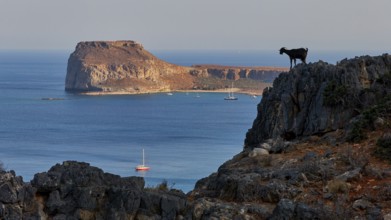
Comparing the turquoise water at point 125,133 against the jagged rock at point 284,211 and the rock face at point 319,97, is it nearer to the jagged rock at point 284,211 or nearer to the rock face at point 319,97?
the rock face at point 319,97

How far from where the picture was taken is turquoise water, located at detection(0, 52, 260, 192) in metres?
72.1

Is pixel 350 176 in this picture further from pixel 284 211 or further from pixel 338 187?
pixel 284 211

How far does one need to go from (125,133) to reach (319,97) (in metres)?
89.6

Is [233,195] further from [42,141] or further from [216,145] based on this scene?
[42,141]

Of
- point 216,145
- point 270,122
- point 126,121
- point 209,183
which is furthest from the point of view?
point 126,121

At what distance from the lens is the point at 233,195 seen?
13.9 meters

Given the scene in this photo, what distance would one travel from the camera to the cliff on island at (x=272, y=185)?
12.7 meters

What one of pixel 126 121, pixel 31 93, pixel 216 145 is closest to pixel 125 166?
pixel 216 145

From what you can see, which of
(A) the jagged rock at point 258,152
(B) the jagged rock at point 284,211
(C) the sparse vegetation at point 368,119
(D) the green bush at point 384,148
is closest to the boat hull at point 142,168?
(A) the jagged rock at point 258,152

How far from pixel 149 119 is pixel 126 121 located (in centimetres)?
433

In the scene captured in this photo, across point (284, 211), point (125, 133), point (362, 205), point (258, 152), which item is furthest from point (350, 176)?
point (125, 133)

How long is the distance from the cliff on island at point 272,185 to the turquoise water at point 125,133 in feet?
53.7

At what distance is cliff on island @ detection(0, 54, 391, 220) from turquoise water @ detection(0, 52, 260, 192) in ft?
53.7

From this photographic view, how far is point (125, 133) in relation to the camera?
353 ft
